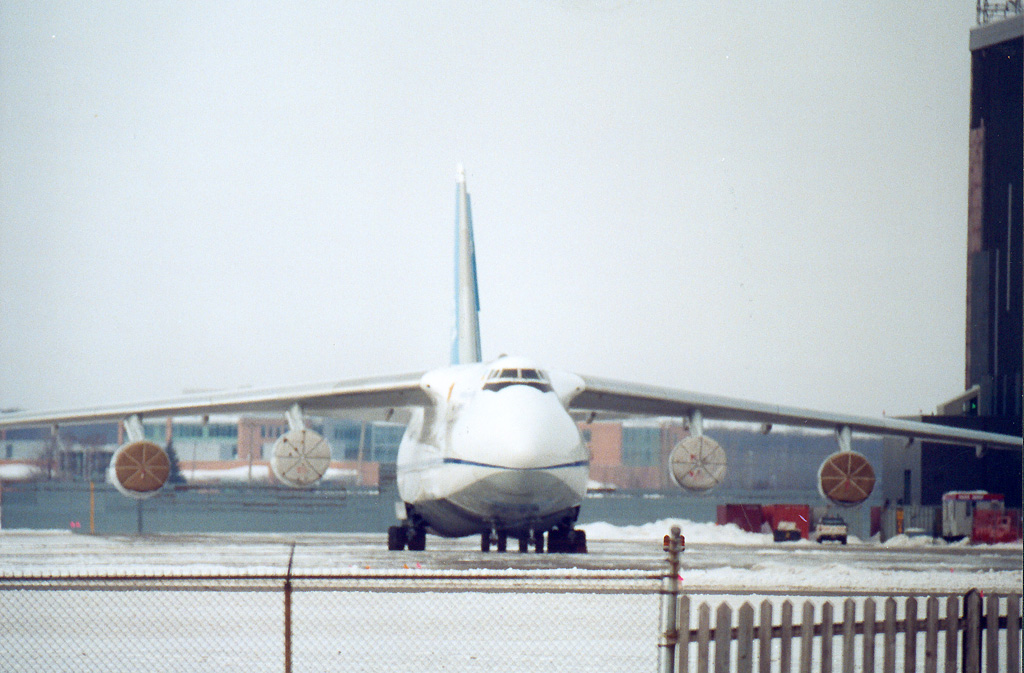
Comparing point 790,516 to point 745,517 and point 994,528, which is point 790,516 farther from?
point 994,528

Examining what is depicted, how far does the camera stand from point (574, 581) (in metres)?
15.1

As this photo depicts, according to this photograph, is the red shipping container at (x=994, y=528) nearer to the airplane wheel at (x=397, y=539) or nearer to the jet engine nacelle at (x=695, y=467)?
the jet engine nacelle at (x=695, y=467)

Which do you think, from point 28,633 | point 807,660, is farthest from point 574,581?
point 807,660

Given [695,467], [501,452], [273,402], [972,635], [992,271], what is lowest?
[972,635]

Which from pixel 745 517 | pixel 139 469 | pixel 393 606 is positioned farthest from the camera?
pixel 745 517

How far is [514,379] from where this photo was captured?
19297 millimetres

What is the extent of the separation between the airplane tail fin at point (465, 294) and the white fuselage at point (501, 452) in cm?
559

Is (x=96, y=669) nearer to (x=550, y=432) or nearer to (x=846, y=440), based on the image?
(x=550, y=432)

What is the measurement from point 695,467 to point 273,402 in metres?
7.74

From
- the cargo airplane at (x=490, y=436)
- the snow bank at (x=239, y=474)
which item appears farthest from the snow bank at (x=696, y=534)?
the snow bank at (x=239, y=474)

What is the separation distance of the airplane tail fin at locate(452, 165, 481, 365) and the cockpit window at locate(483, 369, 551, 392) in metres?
7.28

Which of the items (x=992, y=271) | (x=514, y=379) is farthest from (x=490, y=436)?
(x=992, y=271)

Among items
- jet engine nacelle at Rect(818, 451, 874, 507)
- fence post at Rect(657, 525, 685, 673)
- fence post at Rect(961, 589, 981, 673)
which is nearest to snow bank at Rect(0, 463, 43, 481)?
jet engine nacelle at Rect(818, 451, 874, 507)

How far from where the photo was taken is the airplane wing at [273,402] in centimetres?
2259
